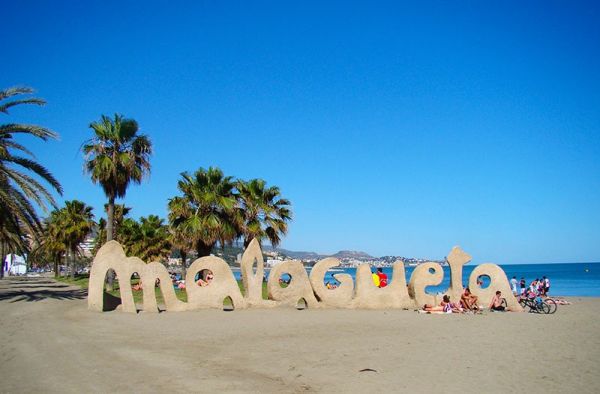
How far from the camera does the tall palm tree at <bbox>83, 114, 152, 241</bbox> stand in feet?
93.0

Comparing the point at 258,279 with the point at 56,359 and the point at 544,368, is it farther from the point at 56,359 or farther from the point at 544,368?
the point at 544,368

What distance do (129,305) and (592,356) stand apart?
15.5 m

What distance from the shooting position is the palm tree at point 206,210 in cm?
3109

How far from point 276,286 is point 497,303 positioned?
379 inches

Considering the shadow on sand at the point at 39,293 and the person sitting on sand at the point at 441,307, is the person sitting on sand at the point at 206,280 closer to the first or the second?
the shadow on sand at the point at 39,293

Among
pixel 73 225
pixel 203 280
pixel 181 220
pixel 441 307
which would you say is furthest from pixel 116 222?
pixel 441 307

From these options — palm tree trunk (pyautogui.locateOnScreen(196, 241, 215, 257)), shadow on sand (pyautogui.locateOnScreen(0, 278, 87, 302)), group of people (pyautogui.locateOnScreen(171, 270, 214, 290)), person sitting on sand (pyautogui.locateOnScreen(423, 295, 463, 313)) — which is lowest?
person sitting on sand (pyautogui.locateOnScreen(423, 295, 463, 313))

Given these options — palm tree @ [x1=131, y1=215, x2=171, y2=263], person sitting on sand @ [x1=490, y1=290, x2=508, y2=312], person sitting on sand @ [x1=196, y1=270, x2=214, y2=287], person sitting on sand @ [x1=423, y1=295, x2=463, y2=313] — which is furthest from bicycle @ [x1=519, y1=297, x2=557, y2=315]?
palm tree @ [x1=131, y1=215, x2=171, y2=263]

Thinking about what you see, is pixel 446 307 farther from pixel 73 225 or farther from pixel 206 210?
pixel 73 225

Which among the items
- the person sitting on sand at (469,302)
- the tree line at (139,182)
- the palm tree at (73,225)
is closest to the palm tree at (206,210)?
the tree line at (139,182)

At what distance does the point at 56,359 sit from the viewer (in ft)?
33.9

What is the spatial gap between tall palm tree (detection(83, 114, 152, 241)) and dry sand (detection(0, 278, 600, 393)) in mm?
11617

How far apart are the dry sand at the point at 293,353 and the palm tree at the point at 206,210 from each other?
503 inches

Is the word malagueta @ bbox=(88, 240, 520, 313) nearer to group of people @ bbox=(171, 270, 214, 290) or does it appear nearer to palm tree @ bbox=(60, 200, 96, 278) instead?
group of people @ bbox=(171, 270, 214, 290)
